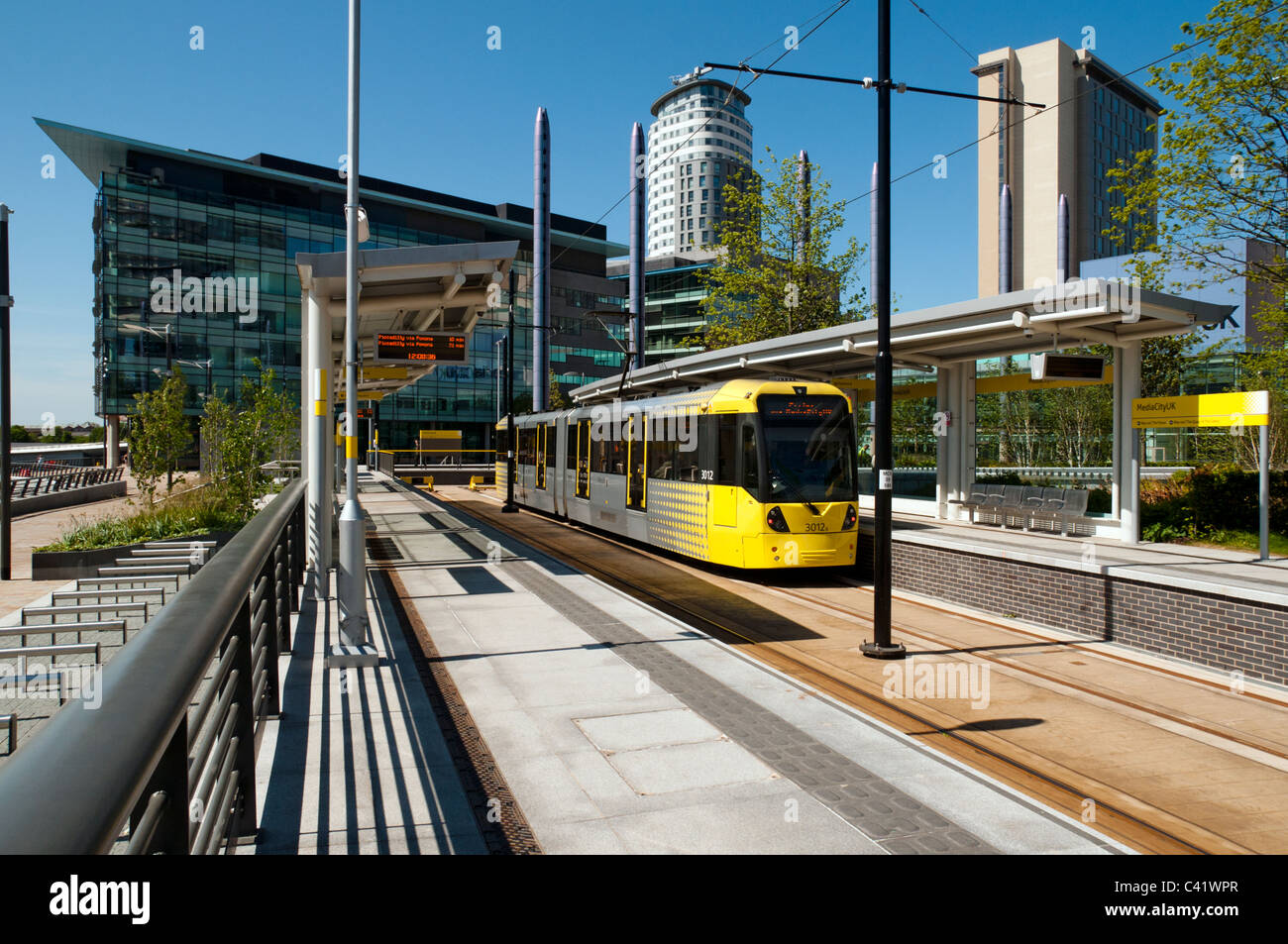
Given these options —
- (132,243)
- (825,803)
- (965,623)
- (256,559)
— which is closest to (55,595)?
(256,559)

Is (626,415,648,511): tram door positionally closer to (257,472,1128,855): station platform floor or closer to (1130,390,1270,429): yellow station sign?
(257,472,1128,855): station platform floor

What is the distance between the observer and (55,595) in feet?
25.7

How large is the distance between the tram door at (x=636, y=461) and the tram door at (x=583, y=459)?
9.79 ft

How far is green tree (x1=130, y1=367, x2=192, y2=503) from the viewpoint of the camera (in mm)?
17953

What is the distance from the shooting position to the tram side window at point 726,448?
14.0 meters

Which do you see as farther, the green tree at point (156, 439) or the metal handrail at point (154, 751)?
the green tree at point (156, 439)

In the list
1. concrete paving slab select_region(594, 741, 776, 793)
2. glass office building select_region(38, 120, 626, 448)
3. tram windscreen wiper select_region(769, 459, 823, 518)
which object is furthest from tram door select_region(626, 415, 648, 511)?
glass office building select_region(38, 120, 626, 448)

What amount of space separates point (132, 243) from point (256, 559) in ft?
220

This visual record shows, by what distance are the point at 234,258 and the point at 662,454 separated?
59.1 meters

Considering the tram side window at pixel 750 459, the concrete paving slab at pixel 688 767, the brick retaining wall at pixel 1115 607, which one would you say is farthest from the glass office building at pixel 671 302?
the concrete paving slab at pixel 688 767

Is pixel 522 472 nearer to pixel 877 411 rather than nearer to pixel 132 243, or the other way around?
pixel 877 411

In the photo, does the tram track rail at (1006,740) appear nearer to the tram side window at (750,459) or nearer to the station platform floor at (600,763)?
the station platform floor at (600,763)

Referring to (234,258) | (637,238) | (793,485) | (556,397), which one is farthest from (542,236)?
(793,485)

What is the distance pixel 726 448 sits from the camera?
46.4 ft
